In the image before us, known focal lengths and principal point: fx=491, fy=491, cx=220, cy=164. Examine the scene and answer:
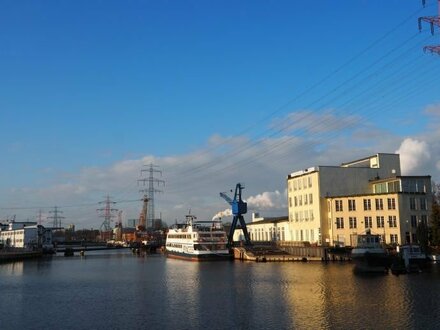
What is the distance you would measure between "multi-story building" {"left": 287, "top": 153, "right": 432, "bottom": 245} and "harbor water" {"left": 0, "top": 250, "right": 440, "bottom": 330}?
96.7 ft

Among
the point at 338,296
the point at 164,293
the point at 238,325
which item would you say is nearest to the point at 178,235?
the point at 164,293

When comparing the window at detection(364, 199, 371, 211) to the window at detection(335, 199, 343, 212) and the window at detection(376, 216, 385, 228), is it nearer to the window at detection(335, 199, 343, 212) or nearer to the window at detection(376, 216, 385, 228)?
the window at detection(376, 216, 385, 228)

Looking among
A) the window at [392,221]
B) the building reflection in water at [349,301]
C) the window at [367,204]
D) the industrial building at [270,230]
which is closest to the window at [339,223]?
the window at [367,204]

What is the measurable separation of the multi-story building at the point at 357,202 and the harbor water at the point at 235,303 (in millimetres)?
29485

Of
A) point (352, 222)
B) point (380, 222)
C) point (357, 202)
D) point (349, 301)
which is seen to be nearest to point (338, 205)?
point (357, 202)

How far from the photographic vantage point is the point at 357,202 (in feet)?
341

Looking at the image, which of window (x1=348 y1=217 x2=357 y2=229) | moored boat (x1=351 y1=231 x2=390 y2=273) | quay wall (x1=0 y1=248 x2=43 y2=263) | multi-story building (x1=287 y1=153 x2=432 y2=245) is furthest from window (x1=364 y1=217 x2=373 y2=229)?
quay wall (x1=0 y1=248 x2=43 y2=263)

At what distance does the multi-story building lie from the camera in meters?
99.6

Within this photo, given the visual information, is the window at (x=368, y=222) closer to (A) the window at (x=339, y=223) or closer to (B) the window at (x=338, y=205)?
(A) the window at (x=339, y=223)

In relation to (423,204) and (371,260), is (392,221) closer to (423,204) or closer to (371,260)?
(423,204)

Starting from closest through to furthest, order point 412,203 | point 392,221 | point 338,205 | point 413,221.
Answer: point 392,221 < point 413,221 < point 412,203 < point 338,205

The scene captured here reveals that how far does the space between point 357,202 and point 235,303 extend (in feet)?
208

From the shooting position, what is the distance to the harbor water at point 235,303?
124ft

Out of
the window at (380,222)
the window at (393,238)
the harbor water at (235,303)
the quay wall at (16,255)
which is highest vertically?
the window at (380,222)
